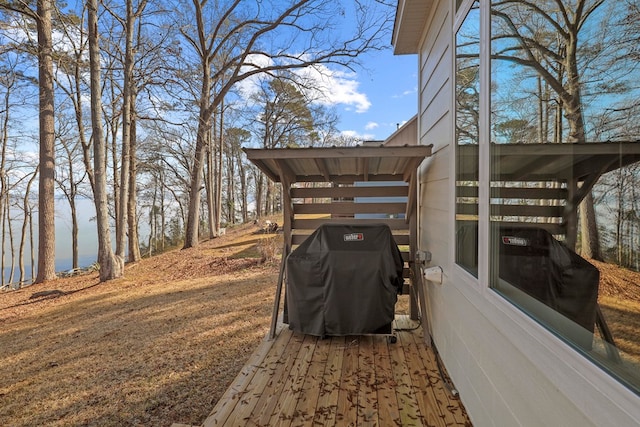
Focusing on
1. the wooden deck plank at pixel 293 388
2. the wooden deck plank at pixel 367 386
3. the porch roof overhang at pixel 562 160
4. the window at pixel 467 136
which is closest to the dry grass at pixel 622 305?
the porch roof overhang at pixel 562 160

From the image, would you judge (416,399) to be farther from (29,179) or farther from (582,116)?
(29,179)

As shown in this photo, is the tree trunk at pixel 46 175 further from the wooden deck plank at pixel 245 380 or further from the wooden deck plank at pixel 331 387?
the wooden deck plank at pixel 331 387

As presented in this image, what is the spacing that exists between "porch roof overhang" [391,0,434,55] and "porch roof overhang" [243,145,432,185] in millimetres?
1384

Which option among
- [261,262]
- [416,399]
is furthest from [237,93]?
[416,399]

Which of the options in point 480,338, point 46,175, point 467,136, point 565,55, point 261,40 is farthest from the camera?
point 261,40

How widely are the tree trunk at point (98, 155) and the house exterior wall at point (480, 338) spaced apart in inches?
284

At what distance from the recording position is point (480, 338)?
1731mm

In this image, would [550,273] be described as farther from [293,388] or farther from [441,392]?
[293,388]

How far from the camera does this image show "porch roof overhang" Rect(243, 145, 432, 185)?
9.18ft

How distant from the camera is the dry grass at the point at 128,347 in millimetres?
2678

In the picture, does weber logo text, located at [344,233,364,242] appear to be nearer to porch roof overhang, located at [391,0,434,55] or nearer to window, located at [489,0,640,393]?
window, located at [489,0,640,393]

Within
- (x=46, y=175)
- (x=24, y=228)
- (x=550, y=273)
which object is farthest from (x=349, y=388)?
(x=24, y=228)

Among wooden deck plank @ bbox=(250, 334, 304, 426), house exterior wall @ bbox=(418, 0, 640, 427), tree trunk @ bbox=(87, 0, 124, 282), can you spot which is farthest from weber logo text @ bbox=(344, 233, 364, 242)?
tree trunk @ bbox=(87, 0, 124, 282)

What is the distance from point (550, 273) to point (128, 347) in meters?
4.30
